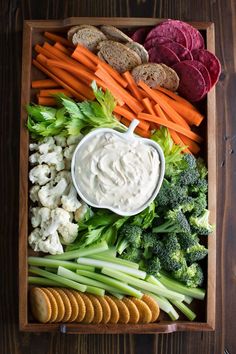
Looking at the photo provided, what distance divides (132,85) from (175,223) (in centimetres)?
63

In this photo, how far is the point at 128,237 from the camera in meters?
2.28

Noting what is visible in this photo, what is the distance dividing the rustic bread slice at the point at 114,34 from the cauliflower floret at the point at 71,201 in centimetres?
70

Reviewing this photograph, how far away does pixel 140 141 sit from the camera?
2.23 meters

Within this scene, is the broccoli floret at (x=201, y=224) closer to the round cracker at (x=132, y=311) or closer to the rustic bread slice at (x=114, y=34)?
the round cracker at (x=132, y=311)

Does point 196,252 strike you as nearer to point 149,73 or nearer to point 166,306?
point 166,306

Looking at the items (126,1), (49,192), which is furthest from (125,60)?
(49,192)

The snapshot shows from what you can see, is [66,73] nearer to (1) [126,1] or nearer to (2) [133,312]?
(1) [126,1]

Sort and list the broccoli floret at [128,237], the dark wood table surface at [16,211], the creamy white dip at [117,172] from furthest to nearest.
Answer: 1. the dark wood table surface at [16,211]
2. the broccoli floret at [128,237]
3. the creamy white dip at [117,172]

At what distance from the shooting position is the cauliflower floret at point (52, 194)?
7.50ft

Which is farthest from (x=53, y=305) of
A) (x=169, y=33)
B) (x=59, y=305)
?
(x=169, y=33)

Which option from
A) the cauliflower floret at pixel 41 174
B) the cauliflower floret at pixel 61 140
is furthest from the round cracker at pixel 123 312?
the cauliflower floret at pixel 61 140

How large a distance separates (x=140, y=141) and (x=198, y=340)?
1.04 meters

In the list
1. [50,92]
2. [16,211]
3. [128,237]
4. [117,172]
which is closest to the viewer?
[117,172]

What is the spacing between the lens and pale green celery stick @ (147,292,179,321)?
2377mm
